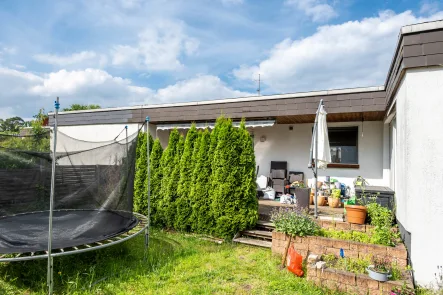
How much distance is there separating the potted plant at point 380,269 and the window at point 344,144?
5.08 meters

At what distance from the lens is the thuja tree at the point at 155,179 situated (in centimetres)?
644

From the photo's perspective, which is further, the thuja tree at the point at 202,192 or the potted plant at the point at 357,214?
the thuja tree at the point at 202,192

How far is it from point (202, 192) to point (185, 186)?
1.61 feet

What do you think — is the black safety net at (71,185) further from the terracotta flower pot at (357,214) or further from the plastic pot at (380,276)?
the terracotta flower pot at (357,214)

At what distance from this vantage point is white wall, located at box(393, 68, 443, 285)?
125 inches

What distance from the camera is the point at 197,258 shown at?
4.51 meters

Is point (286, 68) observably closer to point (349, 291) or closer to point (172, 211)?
point (172, 211)

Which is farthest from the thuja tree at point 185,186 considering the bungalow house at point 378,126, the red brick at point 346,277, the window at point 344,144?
the window at point 344,144

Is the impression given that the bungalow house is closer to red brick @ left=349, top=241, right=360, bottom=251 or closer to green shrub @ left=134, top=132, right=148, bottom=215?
red brick @ left=349, top=241, right=360, bottom=251

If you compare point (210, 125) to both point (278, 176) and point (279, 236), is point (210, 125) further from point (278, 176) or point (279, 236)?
point (279, 236)

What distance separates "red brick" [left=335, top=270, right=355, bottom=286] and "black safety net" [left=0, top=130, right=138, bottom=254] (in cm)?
340

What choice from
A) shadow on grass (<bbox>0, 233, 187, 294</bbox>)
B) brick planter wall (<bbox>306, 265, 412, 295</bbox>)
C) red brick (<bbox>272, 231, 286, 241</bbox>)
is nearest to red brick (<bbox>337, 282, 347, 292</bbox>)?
brick planter wall (<bbox>306, 265, 412, 295</bbox>)

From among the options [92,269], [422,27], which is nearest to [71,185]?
[92,269]

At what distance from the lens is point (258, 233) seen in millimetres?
5391
